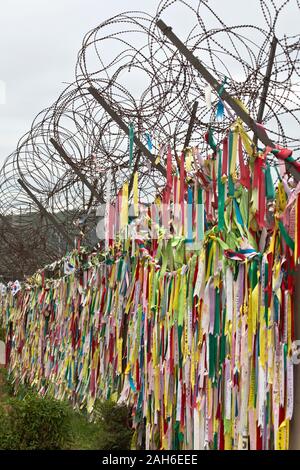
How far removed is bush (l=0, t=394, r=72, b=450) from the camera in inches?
251

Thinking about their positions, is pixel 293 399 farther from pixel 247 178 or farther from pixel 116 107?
pixel 116 107

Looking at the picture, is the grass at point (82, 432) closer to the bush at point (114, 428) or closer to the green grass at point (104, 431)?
the green grass at point (104, 431)

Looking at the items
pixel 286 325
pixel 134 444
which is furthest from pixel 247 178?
pixel 134 444

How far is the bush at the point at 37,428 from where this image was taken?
21.0 feet

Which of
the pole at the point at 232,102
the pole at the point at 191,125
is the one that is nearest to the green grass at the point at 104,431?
the pole at the point at 191,125

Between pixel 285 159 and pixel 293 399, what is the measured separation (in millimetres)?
1141

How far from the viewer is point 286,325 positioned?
3.92 metres

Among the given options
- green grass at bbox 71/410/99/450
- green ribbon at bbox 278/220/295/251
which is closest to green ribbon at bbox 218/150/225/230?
green ribbon at bbox 278/220/295/251

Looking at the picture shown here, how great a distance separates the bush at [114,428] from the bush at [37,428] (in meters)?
0.48

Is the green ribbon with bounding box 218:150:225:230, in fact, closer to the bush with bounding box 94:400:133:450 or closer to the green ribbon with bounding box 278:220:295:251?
the green ribbon with bounding box 278:220:295:251

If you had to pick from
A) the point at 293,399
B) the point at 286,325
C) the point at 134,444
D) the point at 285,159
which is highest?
the point at 285,159

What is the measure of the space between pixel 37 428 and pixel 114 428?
29.8 inches

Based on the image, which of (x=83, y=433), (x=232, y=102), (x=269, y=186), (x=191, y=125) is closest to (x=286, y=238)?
(x=269, y=186)

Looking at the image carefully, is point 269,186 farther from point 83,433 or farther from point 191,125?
point 83,433
